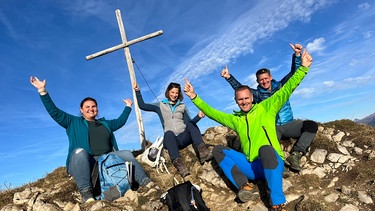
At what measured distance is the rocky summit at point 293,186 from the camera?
7.15m

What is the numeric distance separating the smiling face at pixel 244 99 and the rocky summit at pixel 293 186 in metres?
2.17

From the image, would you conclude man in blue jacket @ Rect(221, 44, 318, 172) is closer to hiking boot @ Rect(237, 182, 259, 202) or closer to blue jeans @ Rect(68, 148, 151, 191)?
hiking boot @ Rect(237, 182, 259, 202)

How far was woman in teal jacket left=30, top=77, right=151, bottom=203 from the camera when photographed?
26.1ft

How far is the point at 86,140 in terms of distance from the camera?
28.6 feet

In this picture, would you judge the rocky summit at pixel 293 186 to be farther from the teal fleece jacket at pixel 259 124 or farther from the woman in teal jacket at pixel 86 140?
the teal fleece jacket at pixel 259 124

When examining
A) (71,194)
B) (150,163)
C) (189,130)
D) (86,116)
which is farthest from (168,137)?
(71,194)

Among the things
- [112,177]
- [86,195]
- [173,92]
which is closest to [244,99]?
[173,92]

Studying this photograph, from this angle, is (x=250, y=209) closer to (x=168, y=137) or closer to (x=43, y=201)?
(x=168, y=137)

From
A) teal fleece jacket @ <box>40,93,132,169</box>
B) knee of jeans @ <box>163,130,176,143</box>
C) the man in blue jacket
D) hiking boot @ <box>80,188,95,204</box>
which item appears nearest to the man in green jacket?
the man in blue jacket

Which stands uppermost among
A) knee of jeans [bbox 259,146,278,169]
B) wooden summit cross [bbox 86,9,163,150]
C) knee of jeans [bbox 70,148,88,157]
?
wooden summit cross [bbox 86,9,163,150]

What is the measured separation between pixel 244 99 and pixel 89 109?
461cm

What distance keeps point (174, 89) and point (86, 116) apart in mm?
3008

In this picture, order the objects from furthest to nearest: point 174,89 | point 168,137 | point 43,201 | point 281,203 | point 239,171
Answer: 1. point 174,89
2. point 168,137
3. point 43,201
4. point 239,171
5. point 281,203

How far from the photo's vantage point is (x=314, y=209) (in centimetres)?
669
